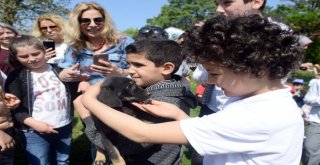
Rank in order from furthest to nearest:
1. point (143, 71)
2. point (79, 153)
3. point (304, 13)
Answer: point (304, 13) < point (79, 153) < point (143, 71)

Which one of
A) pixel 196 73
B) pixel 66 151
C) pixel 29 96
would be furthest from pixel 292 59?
pixel 66 151

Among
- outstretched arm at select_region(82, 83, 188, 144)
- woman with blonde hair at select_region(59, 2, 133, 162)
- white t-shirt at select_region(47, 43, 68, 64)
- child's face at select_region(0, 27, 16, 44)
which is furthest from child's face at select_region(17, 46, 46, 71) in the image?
outstretched arm at select_region(82, 83, 188, 144)

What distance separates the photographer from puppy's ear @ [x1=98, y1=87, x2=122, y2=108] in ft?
6.16

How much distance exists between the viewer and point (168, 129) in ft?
4.83

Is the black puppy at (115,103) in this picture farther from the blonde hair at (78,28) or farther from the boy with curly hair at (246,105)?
the blonde hair at (78,28)

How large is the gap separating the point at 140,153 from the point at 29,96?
192 cm

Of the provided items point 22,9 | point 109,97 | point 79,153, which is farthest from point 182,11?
point 109,97

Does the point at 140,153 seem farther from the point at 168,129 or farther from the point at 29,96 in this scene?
the point at 29,96

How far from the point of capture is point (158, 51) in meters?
2.15

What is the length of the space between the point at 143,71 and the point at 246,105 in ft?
2.74

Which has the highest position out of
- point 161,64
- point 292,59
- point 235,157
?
point 292,59

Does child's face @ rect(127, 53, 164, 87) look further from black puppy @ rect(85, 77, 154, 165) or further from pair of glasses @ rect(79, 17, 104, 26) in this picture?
pair of glasses @ rect(79, 17, 104, 26)

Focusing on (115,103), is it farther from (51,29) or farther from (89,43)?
(51,29)

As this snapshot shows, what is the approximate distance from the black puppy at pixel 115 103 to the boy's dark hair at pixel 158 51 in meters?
0.23
